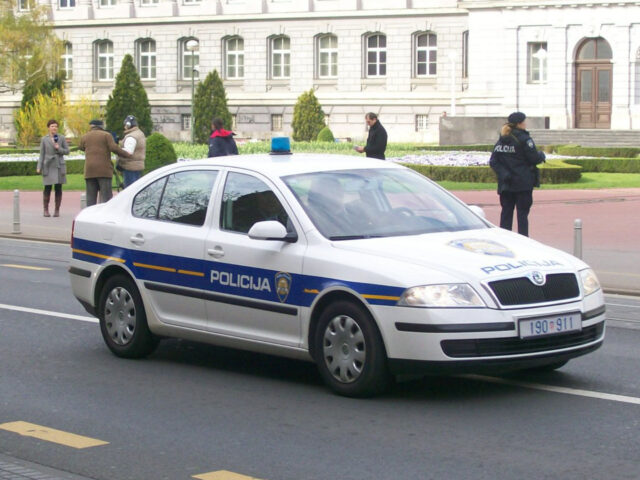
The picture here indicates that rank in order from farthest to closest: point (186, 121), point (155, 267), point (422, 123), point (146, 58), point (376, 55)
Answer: point (146, 58) → point (186, 121) → point (376, 55) → point (422, 123) → point (155, 267)

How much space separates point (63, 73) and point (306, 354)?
6412 cm

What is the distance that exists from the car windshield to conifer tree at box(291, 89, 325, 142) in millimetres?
53172

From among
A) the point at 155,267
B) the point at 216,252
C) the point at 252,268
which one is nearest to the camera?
the point at 252,268

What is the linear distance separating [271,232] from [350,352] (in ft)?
3.22

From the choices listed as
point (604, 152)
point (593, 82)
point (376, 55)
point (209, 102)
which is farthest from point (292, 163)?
point (376, 55)

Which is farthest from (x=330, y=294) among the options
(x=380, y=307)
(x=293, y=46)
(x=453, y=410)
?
(x=293, y=46)

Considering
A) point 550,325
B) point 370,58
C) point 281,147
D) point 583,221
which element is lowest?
point 583,221

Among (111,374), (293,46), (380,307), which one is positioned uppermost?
(293,46)

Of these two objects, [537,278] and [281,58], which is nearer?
[537,278]

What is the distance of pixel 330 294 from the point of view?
8.49 metres

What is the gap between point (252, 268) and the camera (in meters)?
9.00

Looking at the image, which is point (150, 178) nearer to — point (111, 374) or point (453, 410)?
point (111, 374)

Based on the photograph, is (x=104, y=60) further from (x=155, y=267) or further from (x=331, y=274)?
(x=331, y=274)

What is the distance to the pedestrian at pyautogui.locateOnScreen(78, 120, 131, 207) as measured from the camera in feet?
73.5
